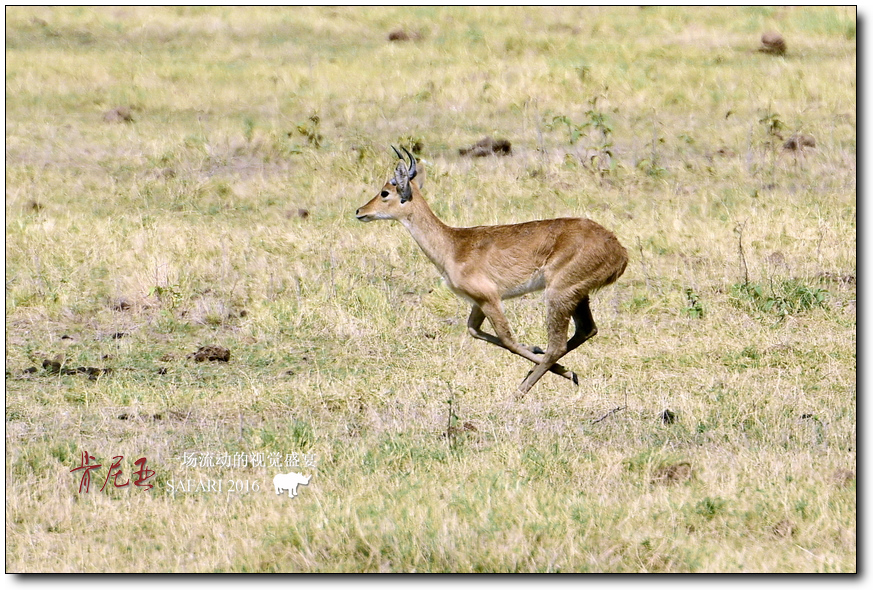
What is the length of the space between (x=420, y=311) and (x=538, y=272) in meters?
2.18

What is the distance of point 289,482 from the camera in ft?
22.4

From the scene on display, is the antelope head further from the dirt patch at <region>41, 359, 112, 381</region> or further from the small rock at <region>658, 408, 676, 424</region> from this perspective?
the small rock at <region>658, 408, 676, 424</region>

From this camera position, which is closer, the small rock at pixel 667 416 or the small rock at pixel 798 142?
the small rock at pixel 667 416

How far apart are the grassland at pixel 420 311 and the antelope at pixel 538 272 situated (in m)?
0.34

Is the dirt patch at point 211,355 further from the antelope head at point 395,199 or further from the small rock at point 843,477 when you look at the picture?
the small rock at point 843,477

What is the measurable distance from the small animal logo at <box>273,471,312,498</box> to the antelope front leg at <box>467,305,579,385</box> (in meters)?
2.54

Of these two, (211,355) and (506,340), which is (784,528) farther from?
(211,355)

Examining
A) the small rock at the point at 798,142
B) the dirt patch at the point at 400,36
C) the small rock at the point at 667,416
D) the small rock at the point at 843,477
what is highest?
the dirt patch at the point at 400,36

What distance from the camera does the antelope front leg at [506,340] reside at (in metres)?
8.91

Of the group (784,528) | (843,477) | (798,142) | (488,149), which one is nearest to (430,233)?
(843,477)

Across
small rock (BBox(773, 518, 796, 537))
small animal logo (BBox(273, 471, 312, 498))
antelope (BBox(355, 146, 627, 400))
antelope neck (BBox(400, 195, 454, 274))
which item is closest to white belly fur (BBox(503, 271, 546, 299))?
antelope (BBox(355, 146, 627, 400))

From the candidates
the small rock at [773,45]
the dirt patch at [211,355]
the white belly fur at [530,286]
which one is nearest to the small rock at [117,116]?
the dirt patch at [211,355]

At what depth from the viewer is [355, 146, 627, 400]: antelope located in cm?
891

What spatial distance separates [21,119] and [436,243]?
10.7 meters
